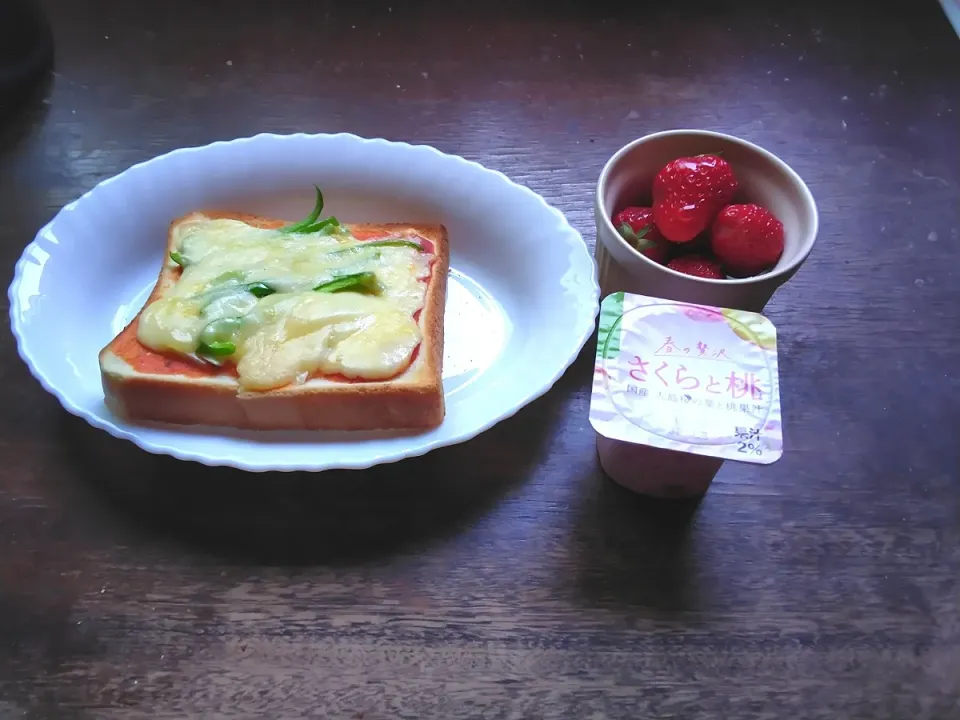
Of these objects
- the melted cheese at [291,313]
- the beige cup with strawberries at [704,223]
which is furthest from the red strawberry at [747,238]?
the melted cheese at [291,313]

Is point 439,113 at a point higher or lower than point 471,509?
higher

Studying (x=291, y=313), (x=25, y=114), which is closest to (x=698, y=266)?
(x=291, y=313)

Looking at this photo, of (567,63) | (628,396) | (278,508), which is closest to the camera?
(628,396)

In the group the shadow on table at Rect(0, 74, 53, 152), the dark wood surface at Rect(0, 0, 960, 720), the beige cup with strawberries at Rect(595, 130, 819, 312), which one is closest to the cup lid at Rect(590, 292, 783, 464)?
the beige cup with strawberries at Rect(595, 130, 819, 312)

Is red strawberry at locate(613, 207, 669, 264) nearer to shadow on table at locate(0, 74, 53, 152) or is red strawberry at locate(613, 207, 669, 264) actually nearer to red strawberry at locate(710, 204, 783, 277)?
red strawberry at locate(710, 204, 783, 277)

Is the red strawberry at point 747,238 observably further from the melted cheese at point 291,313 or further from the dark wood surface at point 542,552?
the melted cheese at point 291,313

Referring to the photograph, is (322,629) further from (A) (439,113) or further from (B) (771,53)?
(B) (771,53)

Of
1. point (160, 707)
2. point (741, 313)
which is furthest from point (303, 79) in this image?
point (160, 707)
